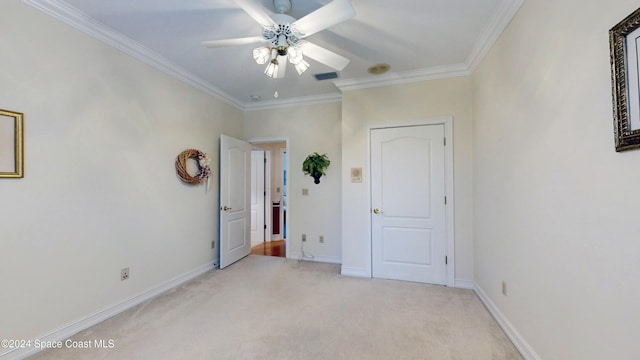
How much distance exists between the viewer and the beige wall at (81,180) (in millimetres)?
1787

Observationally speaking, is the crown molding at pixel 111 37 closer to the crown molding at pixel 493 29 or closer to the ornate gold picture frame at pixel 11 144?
the ornate gold picture frame at pixel 11 144

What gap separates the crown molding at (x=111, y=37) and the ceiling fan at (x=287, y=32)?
3.80 feet

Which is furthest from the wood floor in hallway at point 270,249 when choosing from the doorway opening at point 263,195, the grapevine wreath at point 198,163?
the grapevine wreath at point 198,163

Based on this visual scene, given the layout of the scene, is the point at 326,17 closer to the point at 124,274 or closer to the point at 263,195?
the point at 124,274

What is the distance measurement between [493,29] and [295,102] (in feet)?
9.01

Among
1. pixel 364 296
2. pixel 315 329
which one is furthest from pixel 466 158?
pixel 315 329

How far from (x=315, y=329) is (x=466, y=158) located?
2520mm

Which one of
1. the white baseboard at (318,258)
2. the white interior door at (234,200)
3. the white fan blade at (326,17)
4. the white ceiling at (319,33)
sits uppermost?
the white ceiling at (319,33)

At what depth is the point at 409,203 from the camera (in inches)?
127

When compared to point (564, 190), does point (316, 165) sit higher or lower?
higher

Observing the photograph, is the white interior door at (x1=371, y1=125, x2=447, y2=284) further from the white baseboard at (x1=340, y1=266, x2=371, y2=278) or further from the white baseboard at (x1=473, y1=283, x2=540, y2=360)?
the white baseboard at (x1=473, y1=283, x2=540, y2=360)

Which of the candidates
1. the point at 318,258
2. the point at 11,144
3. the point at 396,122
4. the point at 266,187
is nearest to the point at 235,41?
the point at 11,144

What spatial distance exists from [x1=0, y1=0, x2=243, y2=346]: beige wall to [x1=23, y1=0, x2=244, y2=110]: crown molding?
61 mm

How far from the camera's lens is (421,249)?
318 centimetres
